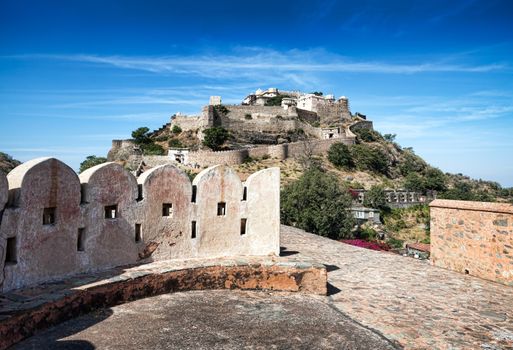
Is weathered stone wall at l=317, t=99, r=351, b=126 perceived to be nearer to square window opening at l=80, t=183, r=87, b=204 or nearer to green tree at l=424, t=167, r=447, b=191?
green tree at l=424, t=167, r=447, b=191

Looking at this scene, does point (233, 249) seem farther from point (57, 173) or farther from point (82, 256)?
point (57, 173)

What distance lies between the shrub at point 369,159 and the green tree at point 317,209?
3066cm

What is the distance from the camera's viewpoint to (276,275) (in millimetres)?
7152

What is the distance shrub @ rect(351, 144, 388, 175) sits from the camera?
186 feet

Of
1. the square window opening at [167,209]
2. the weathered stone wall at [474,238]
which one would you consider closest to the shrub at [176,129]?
the weathered stone wall at [474,238]

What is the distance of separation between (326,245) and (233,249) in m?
5.46

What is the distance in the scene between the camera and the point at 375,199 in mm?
42344

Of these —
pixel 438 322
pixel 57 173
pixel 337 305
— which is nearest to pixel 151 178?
pixel 57 173

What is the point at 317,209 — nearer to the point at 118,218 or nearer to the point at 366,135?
the point at 118,218

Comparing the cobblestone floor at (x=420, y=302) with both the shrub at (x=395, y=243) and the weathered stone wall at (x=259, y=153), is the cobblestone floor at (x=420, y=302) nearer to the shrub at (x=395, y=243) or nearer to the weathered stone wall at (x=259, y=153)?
the shrub at (x=395, y=243)

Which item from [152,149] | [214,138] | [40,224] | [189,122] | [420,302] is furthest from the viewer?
[189,122]

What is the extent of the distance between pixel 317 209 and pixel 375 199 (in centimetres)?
1826

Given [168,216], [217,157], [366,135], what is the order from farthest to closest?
[366,135] → [217,157] → [168,216]

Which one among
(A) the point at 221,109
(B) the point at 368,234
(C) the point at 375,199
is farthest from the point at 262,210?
(A) the point at 221,109
